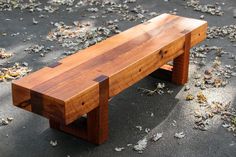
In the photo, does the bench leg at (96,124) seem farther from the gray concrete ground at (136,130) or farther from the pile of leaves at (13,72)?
the pile of leaves at (13,72)

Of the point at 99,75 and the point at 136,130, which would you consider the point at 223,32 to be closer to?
the point at 136,130

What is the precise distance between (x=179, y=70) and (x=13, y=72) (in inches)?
51.7

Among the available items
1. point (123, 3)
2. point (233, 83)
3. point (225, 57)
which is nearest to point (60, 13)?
point (123, 3)

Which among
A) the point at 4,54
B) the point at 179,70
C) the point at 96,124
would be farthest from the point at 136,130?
the point at 4,54

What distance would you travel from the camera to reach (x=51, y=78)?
2.47m

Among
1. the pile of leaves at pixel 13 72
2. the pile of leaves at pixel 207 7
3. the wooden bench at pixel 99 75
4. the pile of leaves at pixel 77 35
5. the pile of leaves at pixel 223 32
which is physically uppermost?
the wooden bench at pixel 99 75

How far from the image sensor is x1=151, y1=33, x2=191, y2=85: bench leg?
3262 mm

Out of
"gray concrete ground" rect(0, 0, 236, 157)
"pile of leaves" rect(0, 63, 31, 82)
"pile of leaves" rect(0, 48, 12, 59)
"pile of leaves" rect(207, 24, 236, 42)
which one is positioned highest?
"pile of leaves" rect(207, 24, 236, 42)

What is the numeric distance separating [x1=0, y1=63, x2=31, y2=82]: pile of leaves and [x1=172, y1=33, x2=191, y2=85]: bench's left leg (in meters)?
1.18

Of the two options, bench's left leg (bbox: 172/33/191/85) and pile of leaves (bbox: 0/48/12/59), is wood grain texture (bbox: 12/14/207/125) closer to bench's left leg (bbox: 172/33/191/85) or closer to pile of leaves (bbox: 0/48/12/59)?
bench's left leg (bbox: 172/33/191/85)

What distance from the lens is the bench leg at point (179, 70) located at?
326 centimetres

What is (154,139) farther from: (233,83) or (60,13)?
(60,13)

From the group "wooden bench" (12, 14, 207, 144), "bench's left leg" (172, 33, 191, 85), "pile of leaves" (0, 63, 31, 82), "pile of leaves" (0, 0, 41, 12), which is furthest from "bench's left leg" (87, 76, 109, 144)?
"pile of leaves" (0, 0, 41, 12)

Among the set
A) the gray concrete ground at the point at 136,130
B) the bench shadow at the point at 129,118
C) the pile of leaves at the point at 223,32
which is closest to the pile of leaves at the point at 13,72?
the gray concrete ground at the point at 136,130
